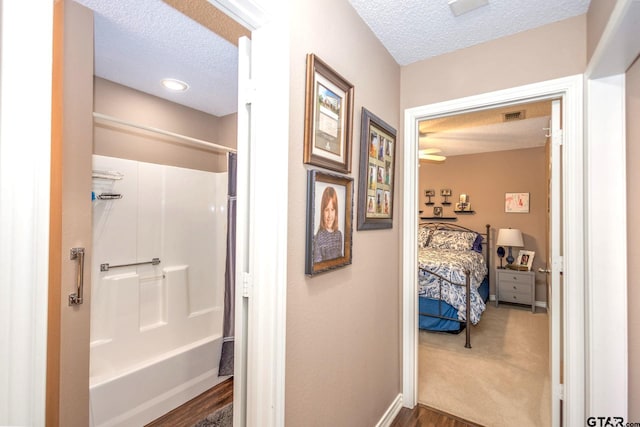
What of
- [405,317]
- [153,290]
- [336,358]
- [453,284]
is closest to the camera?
[336,358]

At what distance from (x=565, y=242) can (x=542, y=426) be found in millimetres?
1290

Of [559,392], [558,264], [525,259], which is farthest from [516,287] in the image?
[558,264]

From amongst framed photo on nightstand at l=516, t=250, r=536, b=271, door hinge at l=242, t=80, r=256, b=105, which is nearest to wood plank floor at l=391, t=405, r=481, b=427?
door hinge at l=242, t=80, r=256, b=105

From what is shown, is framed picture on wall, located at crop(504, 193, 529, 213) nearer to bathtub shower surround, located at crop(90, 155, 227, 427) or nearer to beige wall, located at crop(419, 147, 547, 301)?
beige wall, located at crop(419, 147, 547, 301)

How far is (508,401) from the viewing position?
2.24 m

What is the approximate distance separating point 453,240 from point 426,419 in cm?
340

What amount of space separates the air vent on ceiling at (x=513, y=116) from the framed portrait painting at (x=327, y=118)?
2398mm

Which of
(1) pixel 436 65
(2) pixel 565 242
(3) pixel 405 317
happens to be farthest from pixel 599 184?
(3) pixel 405 317

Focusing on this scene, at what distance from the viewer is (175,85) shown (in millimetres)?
2502

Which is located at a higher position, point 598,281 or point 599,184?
point 599,184

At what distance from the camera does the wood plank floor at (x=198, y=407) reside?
81.0 inches

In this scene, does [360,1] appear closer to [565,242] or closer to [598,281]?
[565,242]

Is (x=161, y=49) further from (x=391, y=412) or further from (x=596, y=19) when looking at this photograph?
(x=391, y=412)

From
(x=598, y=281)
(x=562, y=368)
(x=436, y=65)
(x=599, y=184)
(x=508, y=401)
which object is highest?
(x=436, y=65)
